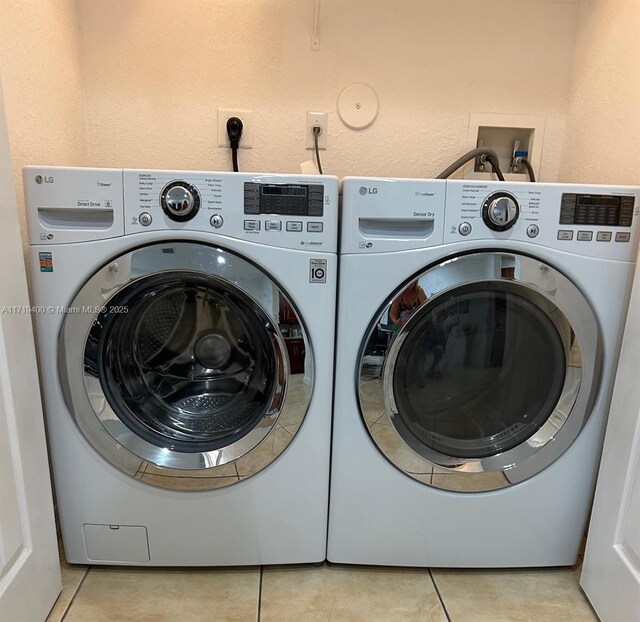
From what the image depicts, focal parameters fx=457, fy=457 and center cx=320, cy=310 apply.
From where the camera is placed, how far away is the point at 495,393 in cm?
95

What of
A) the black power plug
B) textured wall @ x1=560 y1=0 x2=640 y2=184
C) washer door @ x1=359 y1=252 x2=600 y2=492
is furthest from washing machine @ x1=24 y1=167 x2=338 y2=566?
textured wall @ x1=560 y1=0 x2=640 y2=184

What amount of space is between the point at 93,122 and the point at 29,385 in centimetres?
86

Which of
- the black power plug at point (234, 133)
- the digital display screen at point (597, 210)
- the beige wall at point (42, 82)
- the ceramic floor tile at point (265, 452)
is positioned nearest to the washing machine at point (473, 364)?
the digital display screen at point (597, 210)

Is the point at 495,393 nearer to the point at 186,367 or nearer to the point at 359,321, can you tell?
the point at 359,321

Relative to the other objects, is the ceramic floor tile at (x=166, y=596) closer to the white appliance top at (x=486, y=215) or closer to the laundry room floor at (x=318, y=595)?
the laundry room floor at (x=318, y=595)

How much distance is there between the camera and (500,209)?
829mm

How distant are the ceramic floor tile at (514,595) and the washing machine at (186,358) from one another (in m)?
0.31

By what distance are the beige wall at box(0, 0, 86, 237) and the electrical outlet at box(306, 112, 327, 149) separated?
0.65 meters

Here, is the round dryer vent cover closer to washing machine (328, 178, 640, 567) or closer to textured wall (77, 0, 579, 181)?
textured wall (77, 0, 579, 181)

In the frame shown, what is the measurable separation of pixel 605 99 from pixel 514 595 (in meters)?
1.21

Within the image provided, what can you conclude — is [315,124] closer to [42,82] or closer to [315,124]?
[315,124]

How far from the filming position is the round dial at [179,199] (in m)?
0.80

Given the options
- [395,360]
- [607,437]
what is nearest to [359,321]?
[395,360]

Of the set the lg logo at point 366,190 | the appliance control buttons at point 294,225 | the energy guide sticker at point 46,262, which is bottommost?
the energy guide sticker at point 46,262
